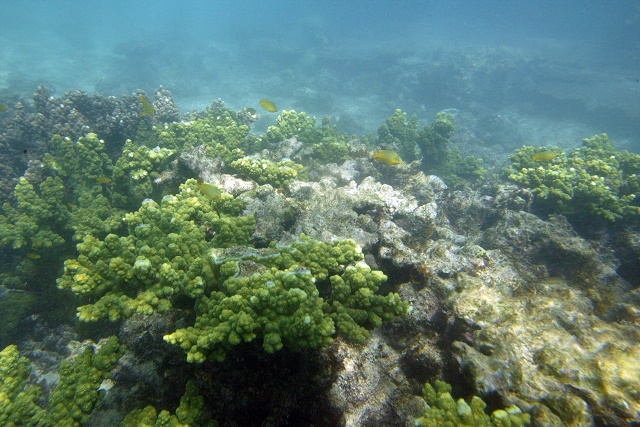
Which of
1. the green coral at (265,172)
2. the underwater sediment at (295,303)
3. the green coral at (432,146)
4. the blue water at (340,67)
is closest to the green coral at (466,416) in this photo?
the underwater sediment at (295,303)

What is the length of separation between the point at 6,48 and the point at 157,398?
4953 cm

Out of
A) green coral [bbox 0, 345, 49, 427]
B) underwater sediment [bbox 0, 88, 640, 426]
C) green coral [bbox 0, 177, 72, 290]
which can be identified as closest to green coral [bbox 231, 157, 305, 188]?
underwater sediment [bbox 0, 88, 640, 426]

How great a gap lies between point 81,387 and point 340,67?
104ft

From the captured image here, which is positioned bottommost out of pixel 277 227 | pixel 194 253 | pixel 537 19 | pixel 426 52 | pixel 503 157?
pixel 194 253

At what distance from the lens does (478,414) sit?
89.1 inches

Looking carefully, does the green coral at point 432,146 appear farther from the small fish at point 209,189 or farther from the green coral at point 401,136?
the small fish at point 209,189

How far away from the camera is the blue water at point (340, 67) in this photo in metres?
23.6

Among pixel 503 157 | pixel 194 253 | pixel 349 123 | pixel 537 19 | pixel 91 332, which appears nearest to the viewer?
pixel 194 253

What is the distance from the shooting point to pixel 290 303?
258 cm

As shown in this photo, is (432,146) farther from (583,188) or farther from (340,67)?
(340,67)

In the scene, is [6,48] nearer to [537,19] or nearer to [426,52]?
[426,52]

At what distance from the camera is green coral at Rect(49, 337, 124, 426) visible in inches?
105

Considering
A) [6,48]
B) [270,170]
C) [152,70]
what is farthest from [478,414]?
[6,48]

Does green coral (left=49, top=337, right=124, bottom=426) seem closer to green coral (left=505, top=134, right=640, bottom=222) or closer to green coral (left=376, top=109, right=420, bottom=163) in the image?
green coral (left=505, top=134, right=640, bottom=222)
